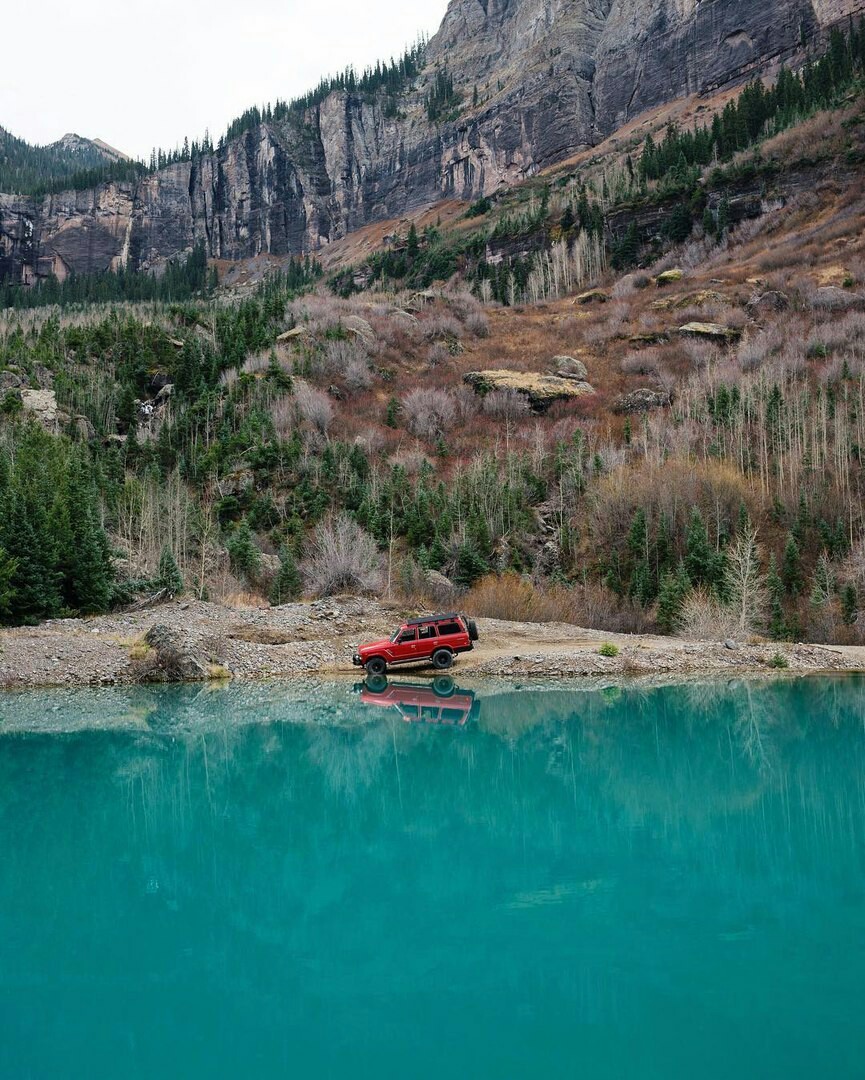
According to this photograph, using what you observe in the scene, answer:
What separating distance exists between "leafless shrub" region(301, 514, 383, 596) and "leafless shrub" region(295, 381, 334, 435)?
61.9 feet

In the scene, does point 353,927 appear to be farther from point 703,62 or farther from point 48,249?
point 48,249

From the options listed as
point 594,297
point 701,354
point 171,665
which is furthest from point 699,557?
point 594,297

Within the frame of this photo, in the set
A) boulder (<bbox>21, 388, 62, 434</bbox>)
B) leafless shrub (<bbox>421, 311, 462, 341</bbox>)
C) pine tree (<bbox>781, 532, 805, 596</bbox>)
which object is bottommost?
pine tree (<bbox>781, 532, 805, 596</bbox>)

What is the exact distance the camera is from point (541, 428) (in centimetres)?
5603

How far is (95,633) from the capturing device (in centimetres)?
2748

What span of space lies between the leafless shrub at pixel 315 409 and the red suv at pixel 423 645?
102 feet

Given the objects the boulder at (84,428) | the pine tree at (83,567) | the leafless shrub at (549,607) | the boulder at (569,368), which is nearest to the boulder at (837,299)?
the boulder at (569,368)

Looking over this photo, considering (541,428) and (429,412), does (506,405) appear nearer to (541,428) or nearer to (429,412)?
(541,428)

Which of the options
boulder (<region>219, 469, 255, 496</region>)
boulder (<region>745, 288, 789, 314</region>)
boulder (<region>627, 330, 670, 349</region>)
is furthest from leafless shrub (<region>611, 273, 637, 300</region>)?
boulder (<region>219, 469, 255, 496</region>)

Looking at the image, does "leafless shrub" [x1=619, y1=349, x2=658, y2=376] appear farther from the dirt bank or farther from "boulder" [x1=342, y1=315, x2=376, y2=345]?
the dirt bank

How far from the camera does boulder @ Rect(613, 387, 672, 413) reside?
56.8 meters

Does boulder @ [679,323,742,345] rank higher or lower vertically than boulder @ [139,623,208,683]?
higher

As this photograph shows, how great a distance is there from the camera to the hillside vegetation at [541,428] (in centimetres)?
3475

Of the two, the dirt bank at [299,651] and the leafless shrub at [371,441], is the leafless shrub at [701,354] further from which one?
the dirt bank at [299,651]
